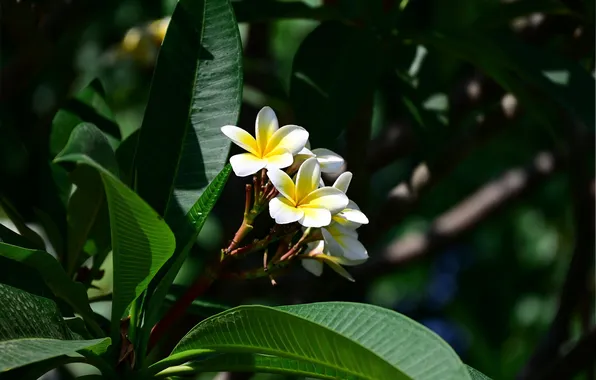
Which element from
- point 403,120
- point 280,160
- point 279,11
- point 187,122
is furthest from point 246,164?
point 403,120

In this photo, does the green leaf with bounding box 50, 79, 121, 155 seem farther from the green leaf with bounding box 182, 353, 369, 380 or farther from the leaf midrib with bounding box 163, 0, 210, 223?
the green leaf with bounding box 182, 353, 369, 380

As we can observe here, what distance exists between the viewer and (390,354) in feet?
2.15

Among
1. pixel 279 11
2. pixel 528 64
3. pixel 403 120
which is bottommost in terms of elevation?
pixel 403 120

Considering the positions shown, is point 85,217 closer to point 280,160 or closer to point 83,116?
point 83,116

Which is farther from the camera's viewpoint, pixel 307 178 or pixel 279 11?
pixel 279 11

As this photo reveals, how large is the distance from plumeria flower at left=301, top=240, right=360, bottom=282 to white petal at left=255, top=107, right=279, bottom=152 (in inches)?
4.7

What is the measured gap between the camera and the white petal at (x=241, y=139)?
2.79ft

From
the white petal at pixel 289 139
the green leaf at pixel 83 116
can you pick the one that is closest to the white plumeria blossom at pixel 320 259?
the white petal at pixel 289 139

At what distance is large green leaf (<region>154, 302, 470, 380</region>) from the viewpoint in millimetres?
646

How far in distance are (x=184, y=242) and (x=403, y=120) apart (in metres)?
1.00

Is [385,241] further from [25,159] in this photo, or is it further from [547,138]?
[25,159]

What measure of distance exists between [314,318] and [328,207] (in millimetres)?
152

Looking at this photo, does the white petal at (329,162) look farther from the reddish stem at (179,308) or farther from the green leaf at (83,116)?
the green leaf at (83,116)

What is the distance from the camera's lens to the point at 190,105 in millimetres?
932
